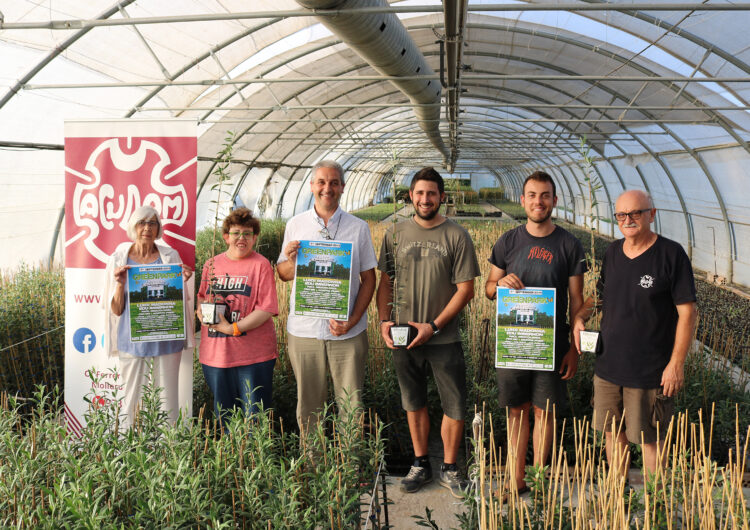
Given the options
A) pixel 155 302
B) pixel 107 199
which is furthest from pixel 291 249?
pixel 107 199

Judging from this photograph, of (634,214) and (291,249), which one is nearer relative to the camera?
(634,214)

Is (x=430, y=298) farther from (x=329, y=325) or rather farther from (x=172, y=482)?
(x=172, y=482)

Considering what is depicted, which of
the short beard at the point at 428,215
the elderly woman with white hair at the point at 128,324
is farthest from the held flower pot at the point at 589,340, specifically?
the elderly woman with white hair at the point at 128,324

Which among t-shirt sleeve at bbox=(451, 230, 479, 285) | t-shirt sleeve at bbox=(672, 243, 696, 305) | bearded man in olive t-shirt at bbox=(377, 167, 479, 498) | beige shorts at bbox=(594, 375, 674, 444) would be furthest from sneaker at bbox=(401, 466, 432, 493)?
t-shirt sleeve at bbox=(672, 243, 696, 305)

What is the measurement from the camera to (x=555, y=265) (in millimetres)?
2785

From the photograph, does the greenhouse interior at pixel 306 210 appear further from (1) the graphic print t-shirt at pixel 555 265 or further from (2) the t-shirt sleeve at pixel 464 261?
(2) the t-shirt sleeve at pixel 464 261

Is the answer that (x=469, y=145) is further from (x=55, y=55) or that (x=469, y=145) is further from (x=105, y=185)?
(x=105, y=185)

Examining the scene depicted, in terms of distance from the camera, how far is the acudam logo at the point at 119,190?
10.1ft

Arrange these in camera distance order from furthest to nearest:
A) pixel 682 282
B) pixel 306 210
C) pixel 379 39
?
pixel 306 210 → pixel 379 39 → pixel 682 282

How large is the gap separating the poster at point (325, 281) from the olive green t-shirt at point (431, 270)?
29 centimetres

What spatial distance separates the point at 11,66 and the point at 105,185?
13.2ft

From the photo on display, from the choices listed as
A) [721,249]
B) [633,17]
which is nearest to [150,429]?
[633,17]

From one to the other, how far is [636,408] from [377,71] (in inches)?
238

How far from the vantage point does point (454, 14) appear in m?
3.96
